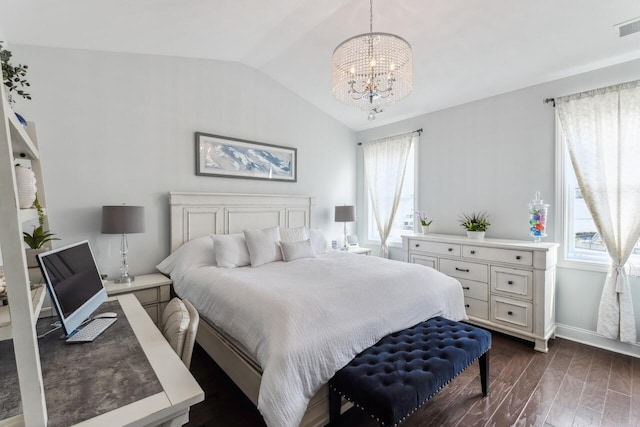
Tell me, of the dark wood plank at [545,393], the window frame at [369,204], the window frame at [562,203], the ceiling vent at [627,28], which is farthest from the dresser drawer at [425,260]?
the ceiling vent at [627,28]

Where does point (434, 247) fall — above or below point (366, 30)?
below

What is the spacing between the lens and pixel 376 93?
2303mm

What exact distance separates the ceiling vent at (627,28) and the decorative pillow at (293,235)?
333 cm

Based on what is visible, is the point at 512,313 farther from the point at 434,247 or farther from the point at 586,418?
the point at 586,418

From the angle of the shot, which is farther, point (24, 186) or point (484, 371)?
point (484, 371)

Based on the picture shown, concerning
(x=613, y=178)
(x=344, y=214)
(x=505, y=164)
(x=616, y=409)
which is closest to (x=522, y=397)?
(x=616, y=409)

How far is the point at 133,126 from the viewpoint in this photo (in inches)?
120

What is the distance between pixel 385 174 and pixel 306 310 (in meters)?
3.38

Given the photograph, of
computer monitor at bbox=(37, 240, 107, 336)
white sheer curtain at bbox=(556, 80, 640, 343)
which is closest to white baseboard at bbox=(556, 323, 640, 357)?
white sheer curtain at bbox=(556, 80, 640, 343)

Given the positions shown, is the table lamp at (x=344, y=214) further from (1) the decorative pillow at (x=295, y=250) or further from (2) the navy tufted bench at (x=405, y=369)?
(2) the navy tufted bench at (x=405, y=369)

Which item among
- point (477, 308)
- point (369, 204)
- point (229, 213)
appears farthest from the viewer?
point (369, 204)

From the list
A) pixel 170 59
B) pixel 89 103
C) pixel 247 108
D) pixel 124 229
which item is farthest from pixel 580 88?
pixel 89 103

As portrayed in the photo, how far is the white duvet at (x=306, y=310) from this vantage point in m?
1.55

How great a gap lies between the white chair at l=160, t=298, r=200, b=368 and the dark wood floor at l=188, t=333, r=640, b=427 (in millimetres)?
781
